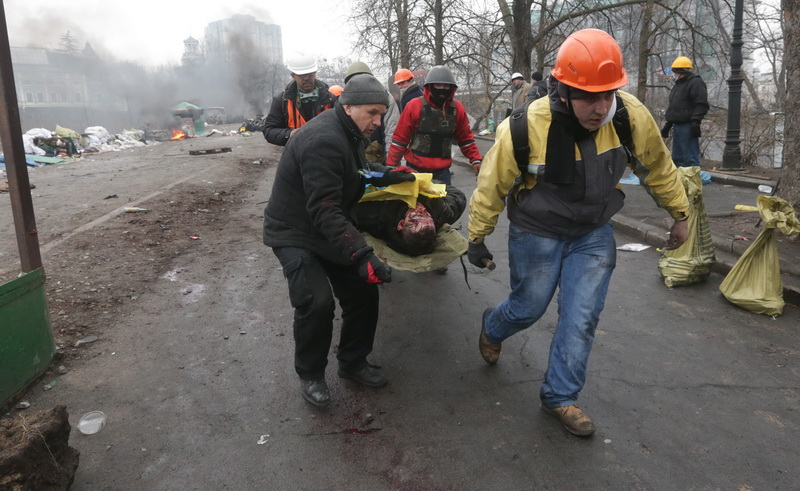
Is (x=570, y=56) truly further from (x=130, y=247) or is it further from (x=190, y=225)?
(x=190, y=225)

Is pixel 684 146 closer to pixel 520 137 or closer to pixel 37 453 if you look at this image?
pixel 520 137

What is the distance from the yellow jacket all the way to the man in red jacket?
8.48 feet

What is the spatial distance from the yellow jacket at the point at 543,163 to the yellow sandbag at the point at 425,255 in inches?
25.6

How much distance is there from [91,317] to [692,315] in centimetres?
462

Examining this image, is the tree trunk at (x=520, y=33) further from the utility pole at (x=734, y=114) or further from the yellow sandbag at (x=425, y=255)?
the yellow sandbag at (x=425, y=255)

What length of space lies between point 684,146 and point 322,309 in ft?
27.0

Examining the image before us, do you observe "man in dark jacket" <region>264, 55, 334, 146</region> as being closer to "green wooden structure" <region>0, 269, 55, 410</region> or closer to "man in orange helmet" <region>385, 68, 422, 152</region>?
"man in orange helmet" <region>385, 68, 422, 152</region>

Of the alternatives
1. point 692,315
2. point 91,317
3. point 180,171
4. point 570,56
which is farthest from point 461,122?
point 180,171

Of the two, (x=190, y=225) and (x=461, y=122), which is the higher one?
(x=461, y=122)

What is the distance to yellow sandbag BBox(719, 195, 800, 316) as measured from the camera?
163 inches

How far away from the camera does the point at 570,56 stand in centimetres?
247

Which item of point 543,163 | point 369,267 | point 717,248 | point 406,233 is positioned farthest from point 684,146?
point 369,267

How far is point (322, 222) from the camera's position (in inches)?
107

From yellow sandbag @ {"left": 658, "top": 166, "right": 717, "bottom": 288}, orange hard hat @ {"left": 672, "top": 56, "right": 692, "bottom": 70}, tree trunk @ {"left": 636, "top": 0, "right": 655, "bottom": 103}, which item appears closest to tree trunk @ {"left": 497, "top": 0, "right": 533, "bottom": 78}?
tree trunk @ {"left": 636, "top": 0, "right": 655, "bottom": 103}
